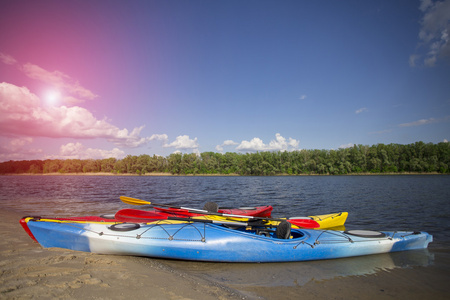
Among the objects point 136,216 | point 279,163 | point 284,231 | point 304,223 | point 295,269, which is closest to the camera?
point 295,269

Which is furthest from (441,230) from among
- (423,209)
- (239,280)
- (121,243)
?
(121,243)

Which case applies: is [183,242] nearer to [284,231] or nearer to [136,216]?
[284,231]

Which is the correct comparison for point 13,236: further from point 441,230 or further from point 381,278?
point 441,230

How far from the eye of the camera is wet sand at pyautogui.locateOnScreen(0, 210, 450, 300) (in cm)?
325

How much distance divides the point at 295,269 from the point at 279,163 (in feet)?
261

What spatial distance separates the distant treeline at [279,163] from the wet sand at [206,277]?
240ft

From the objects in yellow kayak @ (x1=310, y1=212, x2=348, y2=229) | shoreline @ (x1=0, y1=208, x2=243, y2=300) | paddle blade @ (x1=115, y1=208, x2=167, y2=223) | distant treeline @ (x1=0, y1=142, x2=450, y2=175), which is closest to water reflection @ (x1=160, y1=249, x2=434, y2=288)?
shoreline @ (x1=0, y1=208, x2=243, y2=300)

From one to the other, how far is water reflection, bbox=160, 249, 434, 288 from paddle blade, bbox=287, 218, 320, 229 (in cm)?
233

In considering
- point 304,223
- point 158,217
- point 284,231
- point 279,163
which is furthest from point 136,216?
point 279,163

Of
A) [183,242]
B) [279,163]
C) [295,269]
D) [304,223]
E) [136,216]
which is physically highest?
[279,163]

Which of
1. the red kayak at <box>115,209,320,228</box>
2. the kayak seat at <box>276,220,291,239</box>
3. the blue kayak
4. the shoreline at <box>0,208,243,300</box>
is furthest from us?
the red kayak at <box>115,209,320,228</box>

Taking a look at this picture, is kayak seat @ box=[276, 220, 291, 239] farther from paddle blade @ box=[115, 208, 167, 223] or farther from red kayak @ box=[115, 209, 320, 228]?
paddle blade @ box=[115, 208, 167, 223]

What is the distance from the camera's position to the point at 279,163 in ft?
272

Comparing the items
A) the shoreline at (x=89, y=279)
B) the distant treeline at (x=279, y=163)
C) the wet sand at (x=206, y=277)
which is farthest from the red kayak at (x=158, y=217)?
the distant treeline at (x=279, y=163)
